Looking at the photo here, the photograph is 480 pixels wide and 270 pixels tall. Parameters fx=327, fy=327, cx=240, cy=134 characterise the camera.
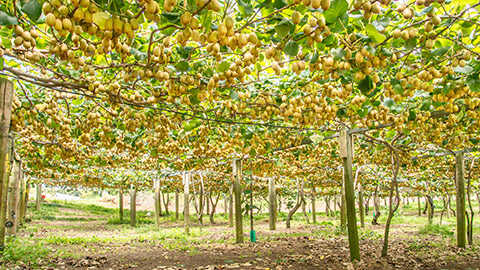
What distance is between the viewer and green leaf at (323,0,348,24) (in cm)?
202

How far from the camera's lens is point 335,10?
2057 millimetres

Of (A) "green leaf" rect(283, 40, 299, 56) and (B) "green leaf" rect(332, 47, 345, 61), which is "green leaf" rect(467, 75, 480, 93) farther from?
(A) "green leaf" rect(283, 40, 299, 56)

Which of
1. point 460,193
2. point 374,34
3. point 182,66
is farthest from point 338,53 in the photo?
point 460,193

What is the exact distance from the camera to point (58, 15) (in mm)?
1714

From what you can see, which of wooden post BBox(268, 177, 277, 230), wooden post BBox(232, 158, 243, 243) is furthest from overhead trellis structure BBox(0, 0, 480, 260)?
wooden post BBox(268, 177, 277, 230)

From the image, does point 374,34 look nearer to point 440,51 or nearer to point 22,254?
point 440,51

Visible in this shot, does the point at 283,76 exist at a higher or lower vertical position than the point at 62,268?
higher

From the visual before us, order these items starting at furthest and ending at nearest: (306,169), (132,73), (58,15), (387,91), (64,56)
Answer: (306,169) < (387,91) < (132,73) < (64,56) < (58,15)

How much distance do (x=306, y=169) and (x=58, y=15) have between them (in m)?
11.7

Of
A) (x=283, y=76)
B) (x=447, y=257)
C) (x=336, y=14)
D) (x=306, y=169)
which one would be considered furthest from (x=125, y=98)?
(x=306, y=169)

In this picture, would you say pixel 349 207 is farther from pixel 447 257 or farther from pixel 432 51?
pixel 432 51

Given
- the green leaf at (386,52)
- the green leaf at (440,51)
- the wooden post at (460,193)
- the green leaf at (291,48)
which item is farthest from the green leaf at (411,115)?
the wooden post at (460,193)

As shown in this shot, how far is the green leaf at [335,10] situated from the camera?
202 cm

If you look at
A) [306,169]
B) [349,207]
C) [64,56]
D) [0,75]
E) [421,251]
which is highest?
[0,75]
